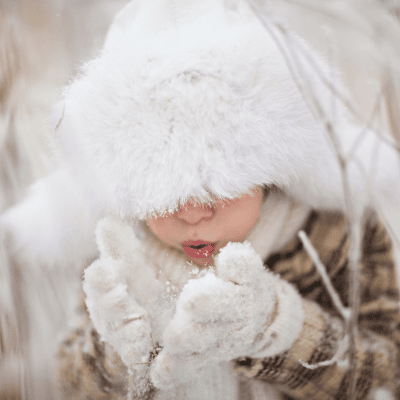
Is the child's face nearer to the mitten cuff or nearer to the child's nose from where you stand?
the child's nose

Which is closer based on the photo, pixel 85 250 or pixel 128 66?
pixel 128 66

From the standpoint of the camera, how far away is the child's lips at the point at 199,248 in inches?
19.4

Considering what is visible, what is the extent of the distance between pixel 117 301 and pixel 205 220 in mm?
191

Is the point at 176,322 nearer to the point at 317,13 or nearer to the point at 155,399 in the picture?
the point at 155,399

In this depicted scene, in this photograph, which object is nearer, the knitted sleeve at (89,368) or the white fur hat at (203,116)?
the white fur hat at (203,116)

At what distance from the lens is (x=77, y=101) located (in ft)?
1.46

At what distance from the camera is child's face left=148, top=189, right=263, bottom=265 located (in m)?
0.47

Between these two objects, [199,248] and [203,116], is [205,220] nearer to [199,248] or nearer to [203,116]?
[199,248]

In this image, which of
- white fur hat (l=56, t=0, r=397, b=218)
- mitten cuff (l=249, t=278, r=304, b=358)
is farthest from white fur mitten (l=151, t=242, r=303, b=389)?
white fur hat (l=56, t=0, r=397, b=218)

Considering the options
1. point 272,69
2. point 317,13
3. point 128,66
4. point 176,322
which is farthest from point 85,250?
point 317,13

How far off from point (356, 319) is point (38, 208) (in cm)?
60

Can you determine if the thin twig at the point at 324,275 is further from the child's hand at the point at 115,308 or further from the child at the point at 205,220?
the child's hand at the point at 115,308

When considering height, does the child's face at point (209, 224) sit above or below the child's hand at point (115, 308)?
above

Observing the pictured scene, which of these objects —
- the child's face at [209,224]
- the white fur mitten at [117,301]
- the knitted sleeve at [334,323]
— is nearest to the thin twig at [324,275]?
→ the knitted sleeve at [334,323]
